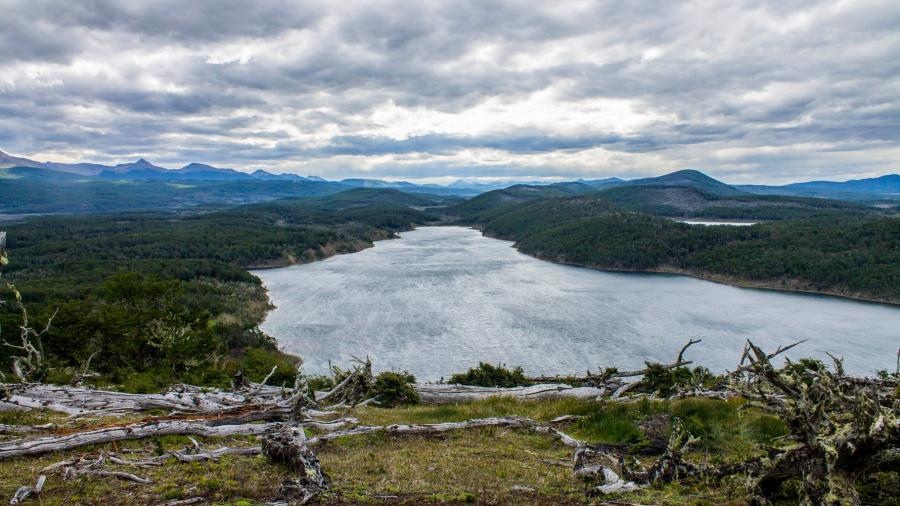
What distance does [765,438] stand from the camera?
39.4ft

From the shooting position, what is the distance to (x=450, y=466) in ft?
34.3

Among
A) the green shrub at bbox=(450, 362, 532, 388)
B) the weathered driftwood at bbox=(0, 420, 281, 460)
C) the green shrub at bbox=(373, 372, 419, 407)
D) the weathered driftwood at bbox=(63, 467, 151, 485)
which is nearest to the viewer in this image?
the weathered driftwood at bbox=(63, 467, 151, 485)

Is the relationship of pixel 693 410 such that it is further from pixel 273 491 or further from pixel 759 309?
pixel 759 309

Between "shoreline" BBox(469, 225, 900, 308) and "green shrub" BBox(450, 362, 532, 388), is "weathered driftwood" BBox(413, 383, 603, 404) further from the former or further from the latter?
"shoreline" BBox(469, 225, 900, 308)

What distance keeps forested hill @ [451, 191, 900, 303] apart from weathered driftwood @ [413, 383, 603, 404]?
116425mm

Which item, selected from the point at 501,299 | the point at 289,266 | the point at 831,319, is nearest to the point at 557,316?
the point at 501,299

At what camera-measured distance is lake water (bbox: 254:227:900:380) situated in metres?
64.1

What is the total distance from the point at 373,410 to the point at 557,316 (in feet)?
232

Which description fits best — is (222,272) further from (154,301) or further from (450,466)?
(450,466)

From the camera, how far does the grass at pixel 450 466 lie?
833cm

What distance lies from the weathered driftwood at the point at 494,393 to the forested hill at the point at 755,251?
11642cm

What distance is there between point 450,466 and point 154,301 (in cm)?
3640

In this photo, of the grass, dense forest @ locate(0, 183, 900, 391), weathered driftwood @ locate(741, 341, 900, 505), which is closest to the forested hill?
dense forest @ locate(0, 183, 900, 391)

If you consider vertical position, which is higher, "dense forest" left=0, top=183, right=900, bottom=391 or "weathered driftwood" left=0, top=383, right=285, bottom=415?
"weathered driftwood" left=0, top=383, right=285, bottom=415
